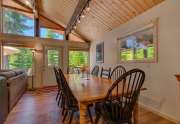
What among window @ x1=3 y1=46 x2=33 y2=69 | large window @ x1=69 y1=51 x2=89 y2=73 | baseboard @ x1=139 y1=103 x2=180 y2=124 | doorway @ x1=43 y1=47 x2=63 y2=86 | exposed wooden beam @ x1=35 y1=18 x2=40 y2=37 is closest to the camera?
baseboard @ x1=139 y1=103 x2=180 y2=124

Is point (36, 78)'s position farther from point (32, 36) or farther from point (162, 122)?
point (162, 122)

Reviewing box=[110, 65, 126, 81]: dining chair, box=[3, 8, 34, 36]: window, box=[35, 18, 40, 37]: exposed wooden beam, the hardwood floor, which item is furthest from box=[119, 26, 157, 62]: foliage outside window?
box=[3, 8, 34, 36]: window

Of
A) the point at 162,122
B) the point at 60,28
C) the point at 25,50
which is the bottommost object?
the point at 162,122

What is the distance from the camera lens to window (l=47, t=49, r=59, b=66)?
625cm

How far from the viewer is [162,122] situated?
98.8 inches

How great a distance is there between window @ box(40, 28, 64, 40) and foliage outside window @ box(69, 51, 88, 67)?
A: 0.94m

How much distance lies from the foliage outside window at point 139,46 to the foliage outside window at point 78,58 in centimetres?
298

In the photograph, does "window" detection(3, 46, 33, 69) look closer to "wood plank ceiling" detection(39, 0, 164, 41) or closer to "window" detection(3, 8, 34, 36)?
"window" detection(3, 8, 34, 36)

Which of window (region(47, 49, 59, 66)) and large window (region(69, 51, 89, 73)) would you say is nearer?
window (region(47, 49, 59, 66))

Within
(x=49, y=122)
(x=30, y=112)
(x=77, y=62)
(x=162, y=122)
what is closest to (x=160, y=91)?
(x=162, y=122)

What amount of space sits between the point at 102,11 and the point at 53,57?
3397mm

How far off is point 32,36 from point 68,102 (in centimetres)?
457

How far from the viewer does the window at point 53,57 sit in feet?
20.5

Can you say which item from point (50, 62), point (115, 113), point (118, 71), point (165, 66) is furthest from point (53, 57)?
point (115, 113)
